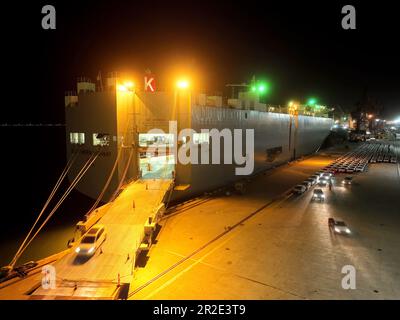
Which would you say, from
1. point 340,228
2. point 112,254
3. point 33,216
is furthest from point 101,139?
point 340,228

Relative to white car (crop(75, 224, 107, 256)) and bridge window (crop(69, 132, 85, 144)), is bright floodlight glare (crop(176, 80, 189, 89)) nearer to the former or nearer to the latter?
bridge window (crop(69, 132, 85, 144))

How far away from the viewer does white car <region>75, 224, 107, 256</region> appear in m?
11.3

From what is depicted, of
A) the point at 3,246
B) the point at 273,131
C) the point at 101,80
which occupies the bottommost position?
the point at 3,246

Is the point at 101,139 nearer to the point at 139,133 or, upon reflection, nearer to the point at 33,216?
the point at 139,133

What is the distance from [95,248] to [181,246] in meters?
4.28

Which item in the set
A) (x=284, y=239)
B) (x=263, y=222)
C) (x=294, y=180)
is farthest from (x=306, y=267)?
(x=294, y=180)

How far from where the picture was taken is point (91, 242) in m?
11.7

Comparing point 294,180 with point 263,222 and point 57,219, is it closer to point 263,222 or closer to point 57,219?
point 263,222

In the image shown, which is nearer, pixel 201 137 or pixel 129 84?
pixel 129 84

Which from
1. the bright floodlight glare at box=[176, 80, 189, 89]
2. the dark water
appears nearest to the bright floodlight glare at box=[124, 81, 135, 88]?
A: the bright floodlight glare at box=[176, 80, 189, 89]

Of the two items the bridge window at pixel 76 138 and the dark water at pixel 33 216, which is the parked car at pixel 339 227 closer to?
the dark water at pixel 33 216

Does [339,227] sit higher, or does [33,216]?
[339,227]

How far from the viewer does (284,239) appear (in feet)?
49.7

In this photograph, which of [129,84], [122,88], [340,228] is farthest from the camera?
[129,84]
